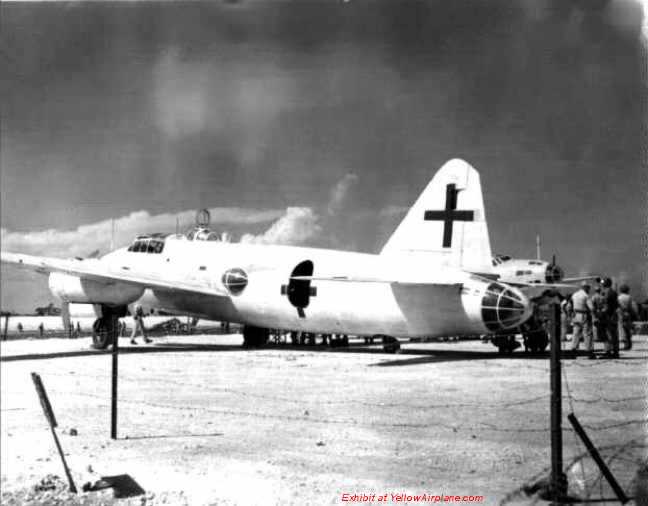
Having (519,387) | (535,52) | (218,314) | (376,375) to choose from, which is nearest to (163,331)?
(218,314)

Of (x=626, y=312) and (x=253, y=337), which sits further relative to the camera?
(x=253, y=337)

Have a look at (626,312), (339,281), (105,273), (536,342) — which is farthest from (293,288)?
(626,312)

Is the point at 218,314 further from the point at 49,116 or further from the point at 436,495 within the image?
the point at 436,495

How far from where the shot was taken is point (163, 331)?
38250 mm

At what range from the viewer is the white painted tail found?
16438 millimetres

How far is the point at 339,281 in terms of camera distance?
17.4 m

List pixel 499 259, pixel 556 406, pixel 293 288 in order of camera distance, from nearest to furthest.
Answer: pixel 556 406
pixel 293 288
pixel 499 259

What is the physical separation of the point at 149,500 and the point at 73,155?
209 inches

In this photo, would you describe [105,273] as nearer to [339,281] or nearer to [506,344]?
[339,281]

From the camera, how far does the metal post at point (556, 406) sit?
5656mm

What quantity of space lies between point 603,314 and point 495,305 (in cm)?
329

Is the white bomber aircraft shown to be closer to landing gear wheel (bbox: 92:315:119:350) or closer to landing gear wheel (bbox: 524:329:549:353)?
landing gear wheel (bbox: 92:315:119:350)

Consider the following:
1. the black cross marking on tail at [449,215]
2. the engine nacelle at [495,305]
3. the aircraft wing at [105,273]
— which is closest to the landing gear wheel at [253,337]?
the aircraft wing at [105,273]

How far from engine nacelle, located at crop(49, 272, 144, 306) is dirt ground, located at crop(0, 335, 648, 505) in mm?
5780
